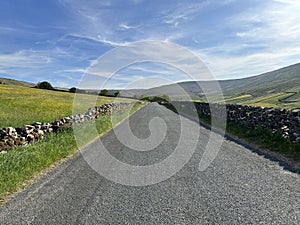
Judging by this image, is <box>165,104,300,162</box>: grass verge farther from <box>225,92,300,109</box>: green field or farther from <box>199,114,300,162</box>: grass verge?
<box>225,92,300,109</box>: green field

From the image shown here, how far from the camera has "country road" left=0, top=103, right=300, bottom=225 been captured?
499cm

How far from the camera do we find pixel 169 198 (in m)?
5.96

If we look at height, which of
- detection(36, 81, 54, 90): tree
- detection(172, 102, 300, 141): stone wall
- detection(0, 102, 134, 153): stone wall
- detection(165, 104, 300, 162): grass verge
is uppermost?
detection(36, 81, 54, 90): tree

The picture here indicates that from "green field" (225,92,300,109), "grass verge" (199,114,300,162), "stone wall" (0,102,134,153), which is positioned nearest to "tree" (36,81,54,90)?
"green field" (225,92,300,109)

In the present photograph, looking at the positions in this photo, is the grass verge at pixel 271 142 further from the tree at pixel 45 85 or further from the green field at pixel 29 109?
the tree at pixel 45 85

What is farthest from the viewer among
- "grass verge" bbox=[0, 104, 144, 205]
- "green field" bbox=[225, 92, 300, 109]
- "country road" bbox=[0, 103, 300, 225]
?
"green field" bbox=[225, 92, 300, 109]

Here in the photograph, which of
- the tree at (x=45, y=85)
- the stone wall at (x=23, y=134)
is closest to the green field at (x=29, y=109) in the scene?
the stone wall at (x=23, y=134)

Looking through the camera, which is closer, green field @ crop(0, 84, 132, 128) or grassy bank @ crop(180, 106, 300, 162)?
grassy bank @ crop(180, 106, 300, 162)

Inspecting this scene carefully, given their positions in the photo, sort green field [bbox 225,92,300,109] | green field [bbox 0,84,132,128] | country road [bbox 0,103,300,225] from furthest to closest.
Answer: green field [bbox 225,92,300,109] → green field [bbox 0,84,132,128] → country road [bbox 0,103,300,225]

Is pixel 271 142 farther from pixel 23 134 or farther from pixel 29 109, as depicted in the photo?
pixel 29 109

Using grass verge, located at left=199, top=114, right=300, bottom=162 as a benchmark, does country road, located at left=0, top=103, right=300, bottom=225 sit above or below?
above

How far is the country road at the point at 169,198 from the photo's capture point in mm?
4988

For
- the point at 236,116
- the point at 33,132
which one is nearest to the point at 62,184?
the point at 33,132

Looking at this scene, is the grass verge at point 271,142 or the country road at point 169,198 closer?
the country road at point 169,198
